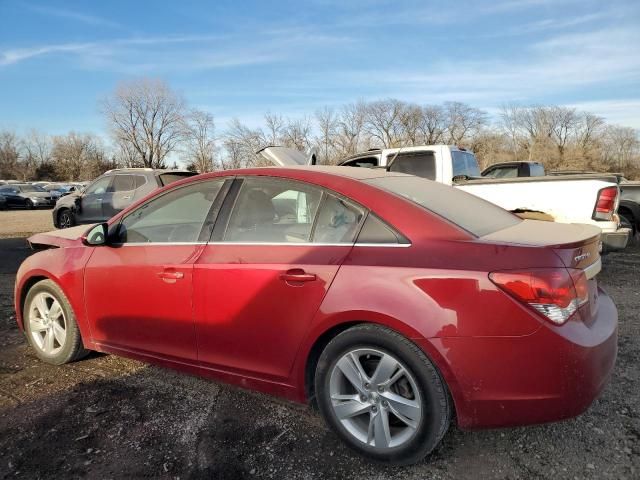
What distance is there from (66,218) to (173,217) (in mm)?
12316

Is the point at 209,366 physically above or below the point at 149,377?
above

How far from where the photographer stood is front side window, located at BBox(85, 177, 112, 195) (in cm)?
1214

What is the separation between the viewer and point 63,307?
366cm

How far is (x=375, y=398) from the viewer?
7.90 feet

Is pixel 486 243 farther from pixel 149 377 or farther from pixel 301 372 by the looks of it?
pixel 149 377

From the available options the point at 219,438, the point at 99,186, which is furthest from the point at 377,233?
the point at 99,186

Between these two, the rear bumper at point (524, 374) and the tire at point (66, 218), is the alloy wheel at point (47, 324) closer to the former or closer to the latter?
the rear bumper at point (524, 374)

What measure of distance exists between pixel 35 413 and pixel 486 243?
2952 millimetres

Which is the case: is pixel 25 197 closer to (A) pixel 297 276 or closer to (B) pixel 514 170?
(B) pixel 514 170

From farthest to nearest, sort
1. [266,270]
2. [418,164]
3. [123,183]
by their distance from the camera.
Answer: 1. [123,183]
2. [418,164]
3. [266,270]

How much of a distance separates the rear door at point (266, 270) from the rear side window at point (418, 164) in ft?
17.0

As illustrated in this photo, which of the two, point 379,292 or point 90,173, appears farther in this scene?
point 90,173

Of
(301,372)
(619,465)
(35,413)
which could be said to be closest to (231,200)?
(301,372)

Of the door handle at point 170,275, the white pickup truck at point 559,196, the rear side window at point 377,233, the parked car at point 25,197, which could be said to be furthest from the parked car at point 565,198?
the parked car at point 25,197
